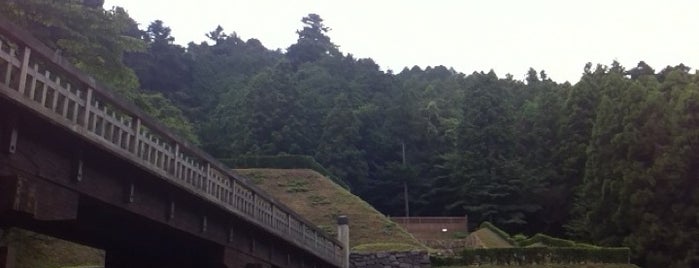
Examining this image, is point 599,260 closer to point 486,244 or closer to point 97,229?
point 486,244

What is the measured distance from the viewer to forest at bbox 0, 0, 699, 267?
3866 cm

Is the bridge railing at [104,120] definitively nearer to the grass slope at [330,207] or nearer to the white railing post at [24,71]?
the white railing post at [24,71]

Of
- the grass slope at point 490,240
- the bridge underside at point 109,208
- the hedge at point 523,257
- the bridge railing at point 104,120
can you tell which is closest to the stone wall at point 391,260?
the hedge at point 523,257

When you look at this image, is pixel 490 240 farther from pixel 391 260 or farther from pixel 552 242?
pixel 391 260

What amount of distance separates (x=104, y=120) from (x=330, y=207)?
33984 mm

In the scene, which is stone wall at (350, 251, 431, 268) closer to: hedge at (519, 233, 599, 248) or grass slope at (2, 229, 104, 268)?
hedge at (519, 233, 599, 248)

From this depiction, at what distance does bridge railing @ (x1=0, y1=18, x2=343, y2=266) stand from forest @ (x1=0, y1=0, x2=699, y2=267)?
1000 cm

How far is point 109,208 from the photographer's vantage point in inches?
462

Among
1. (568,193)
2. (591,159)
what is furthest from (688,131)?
(568,193)

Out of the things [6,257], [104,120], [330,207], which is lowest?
[6,257]

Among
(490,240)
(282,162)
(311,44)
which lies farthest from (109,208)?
(311,44)

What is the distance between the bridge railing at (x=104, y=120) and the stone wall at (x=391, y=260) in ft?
47.7

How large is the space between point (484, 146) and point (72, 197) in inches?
2151

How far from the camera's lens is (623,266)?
34312 mm
